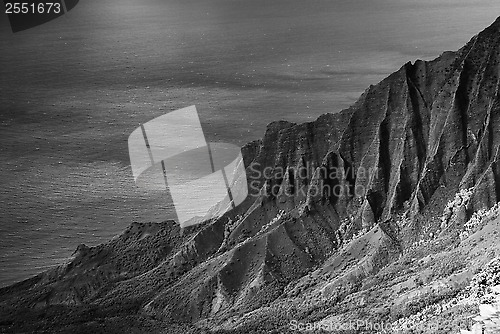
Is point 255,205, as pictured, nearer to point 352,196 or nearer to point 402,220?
point 352,196

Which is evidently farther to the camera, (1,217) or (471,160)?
(1,217)

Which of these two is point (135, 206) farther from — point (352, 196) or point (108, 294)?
point (352, 196)

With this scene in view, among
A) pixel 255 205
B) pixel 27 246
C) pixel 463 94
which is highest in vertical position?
pixel 463 94

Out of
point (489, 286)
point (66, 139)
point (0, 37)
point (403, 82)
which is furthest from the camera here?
point (0, 37)

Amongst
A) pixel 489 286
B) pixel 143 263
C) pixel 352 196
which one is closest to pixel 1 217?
pixel 143 263

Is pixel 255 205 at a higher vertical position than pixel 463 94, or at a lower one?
lower

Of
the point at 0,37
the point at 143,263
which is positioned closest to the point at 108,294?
the point at 143,263

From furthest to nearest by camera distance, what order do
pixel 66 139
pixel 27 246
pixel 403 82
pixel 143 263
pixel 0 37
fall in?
pixel 0 37
pixel 66 139
pixel 27 246
pixel 143 263
pixel 403 82
